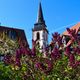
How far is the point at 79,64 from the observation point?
7363 millimetres

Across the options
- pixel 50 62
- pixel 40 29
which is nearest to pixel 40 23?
pixel 40 29

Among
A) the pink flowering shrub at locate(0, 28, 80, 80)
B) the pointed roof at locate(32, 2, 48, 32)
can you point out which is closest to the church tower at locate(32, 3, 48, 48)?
the pointed roof at locate(32, 2, 48, 32)

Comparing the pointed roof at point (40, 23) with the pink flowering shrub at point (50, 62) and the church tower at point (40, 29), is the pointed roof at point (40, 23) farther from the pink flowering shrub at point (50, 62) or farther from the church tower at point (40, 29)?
the pink flowering shrub at point (50, 62)

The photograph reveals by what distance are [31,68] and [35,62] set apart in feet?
0.51

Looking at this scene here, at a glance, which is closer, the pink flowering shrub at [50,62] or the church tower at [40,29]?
the pink flowering shrub at [50,62]

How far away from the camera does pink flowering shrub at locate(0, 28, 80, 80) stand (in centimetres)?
740

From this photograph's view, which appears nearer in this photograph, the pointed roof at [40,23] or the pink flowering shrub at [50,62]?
the pink flowering shrub at [50,62]

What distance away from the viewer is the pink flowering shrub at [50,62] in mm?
7398

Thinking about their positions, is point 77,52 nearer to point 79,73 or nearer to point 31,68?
point 79,73

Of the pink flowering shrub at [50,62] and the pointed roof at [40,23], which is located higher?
the pointed roof at [40,23]

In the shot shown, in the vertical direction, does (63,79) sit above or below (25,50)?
below

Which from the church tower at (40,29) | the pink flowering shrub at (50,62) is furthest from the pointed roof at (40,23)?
the pink flowering shrub at (50,62)

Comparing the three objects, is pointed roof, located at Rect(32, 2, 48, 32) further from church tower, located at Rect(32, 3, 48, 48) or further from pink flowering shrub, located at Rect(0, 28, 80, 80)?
pink flowering shrub, located at Rect(0, 28, 80, 80)

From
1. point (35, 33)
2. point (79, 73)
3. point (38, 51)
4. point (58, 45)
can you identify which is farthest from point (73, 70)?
point (35, 33)
